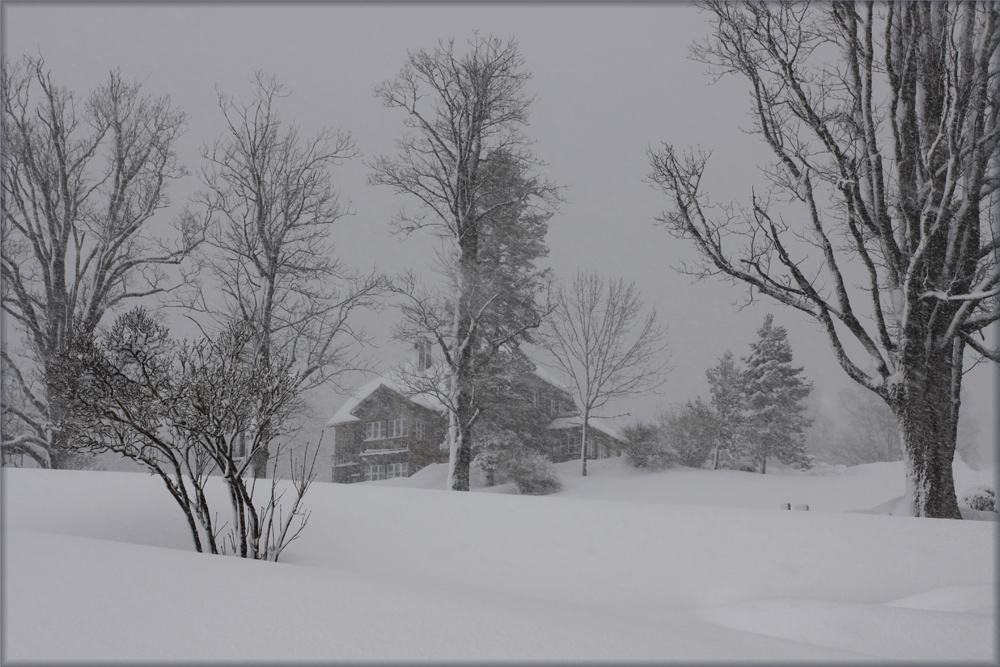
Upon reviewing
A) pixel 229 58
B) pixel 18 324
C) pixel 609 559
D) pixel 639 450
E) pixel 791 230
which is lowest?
pixel 609 559

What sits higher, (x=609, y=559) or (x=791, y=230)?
(x=791, y=230)

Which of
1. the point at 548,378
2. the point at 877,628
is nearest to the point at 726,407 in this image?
the point at 548,378

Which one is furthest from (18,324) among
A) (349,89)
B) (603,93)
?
(603,93)

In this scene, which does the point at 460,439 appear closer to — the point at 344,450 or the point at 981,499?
the point at 344,450

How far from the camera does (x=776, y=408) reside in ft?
13.9

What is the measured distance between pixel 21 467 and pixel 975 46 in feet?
23.1

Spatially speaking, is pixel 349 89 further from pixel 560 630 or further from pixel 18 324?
pixel 560 630

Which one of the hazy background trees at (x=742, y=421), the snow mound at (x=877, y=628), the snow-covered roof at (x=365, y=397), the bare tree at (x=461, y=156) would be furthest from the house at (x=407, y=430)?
the snow mound at (x=877, y=628)

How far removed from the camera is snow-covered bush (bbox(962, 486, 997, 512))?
387 cm

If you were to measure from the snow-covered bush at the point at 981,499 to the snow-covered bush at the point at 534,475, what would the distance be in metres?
2.34

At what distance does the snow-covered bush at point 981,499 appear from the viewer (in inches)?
152

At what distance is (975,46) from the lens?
4.13m

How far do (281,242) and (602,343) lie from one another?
278 cm

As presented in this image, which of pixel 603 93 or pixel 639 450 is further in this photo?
pixel 603 93
